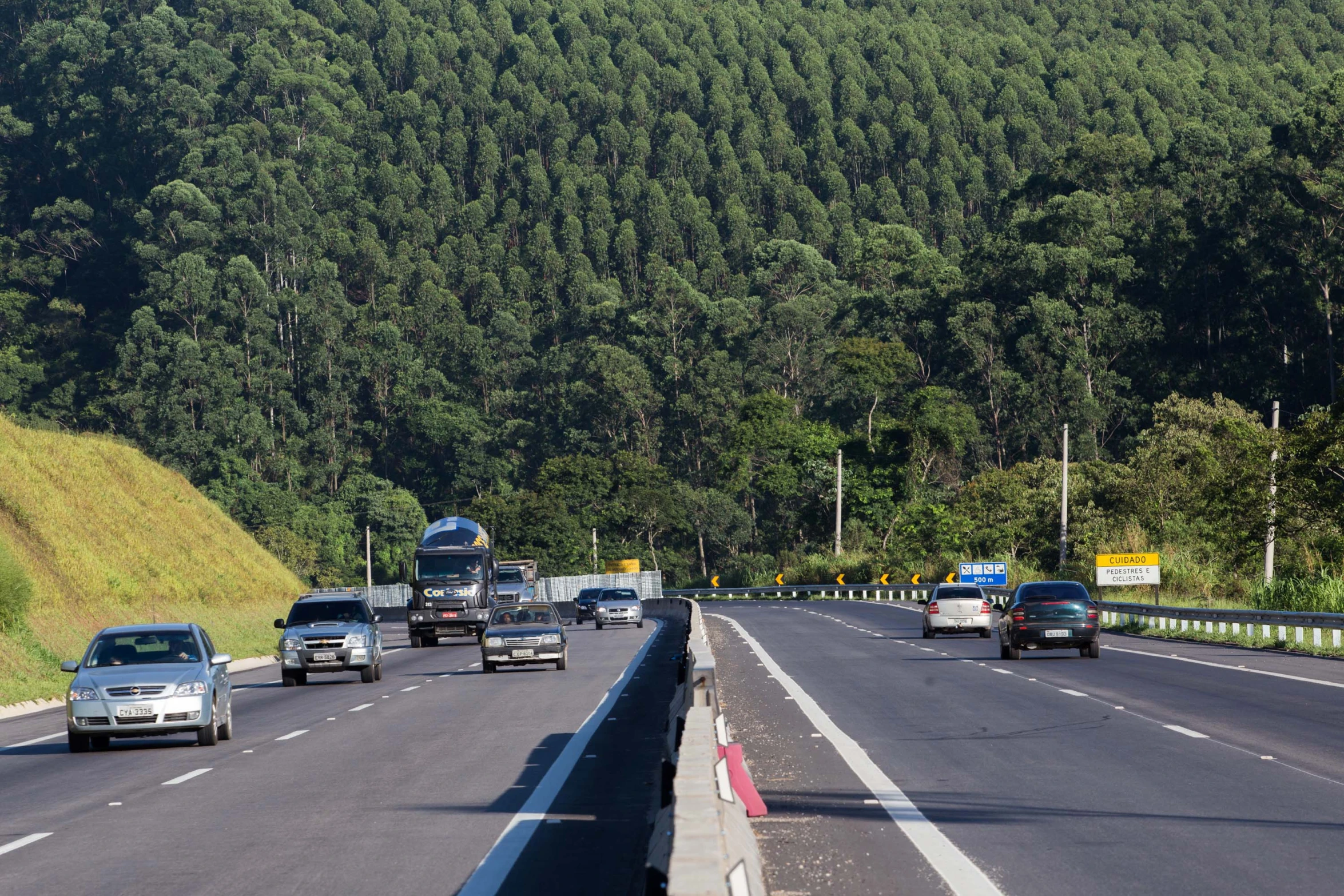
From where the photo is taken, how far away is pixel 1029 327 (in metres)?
116

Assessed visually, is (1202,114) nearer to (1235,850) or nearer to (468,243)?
→ (468,243)

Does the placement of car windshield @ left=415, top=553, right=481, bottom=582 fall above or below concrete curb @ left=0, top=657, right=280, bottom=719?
above

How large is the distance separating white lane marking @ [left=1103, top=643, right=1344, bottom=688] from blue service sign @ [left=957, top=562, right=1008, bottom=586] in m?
30.0

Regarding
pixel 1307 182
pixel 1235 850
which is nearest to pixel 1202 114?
pixel 1307 182

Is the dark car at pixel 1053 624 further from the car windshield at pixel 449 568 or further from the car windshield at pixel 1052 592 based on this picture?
the car windshield at pixel 449 568

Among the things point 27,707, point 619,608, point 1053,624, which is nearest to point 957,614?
point 1053,624

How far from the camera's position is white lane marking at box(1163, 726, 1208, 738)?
1734 centimetres

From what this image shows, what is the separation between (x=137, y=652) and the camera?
66.5ft

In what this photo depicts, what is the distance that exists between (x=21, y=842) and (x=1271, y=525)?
39.8 metres

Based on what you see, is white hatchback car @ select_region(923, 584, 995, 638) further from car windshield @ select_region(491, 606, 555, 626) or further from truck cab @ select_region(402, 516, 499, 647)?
car windshield @ select_region(491, 606, 555, 626)

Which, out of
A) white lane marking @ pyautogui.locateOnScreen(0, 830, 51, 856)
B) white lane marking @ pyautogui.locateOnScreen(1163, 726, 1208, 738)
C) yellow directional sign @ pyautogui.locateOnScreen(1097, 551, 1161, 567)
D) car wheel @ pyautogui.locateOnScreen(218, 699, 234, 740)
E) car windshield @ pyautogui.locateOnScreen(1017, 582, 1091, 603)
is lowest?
car wheel @ pyautogui.locateOnScreen(218, 699, 234, 740)

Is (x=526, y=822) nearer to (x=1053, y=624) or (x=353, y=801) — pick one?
(x=353, y=801)

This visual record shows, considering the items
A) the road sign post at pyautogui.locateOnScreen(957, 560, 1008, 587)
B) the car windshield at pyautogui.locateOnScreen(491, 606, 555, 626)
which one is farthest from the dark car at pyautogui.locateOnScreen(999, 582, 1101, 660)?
the road sign post at pyautogui.locateOnScreen(957, 560, 1008, 587)

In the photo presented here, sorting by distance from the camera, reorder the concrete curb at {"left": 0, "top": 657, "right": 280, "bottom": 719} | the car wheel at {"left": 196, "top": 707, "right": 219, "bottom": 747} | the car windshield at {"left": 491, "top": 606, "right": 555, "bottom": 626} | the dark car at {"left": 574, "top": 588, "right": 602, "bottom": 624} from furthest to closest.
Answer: the dark car at {"left": 574, "top": 588, "right": 602, "bottom": 624}, the car windshield at {"left": 491, "top": 606, "right": 555, "bottom": 626}, the concrete curb at {"left": 0, "top": 657, "right": 280, "bottom": 719}, the car wheel at {"left": 196, "top": 707, "right": 219, "bottom": 747}
